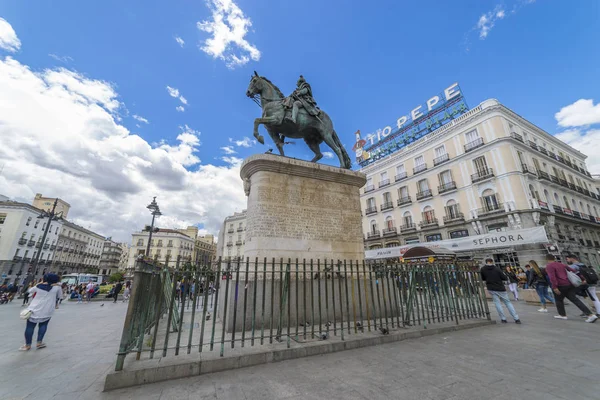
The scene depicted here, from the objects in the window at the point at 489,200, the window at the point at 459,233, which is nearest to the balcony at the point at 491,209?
the window at the point at 489,200

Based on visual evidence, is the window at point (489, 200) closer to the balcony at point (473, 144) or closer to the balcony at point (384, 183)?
the balcony at point (473, 144)

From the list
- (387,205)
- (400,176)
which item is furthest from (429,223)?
(400,176)

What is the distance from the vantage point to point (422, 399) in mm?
2658

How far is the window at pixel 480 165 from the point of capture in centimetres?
2648

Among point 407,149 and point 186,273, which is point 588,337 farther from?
point 407,149

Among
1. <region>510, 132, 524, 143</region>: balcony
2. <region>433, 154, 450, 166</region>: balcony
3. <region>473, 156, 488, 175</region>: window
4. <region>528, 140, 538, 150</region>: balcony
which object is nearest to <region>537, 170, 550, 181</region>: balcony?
<region>528, 140, 538, 150</region>: balcony

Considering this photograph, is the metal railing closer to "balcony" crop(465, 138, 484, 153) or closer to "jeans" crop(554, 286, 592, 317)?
"jeans" crop(554, 286, 592, 317)

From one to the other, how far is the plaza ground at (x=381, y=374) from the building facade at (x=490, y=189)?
76.4 ft

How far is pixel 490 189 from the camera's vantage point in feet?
84.2

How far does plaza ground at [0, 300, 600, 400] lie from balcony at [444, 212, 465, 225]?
24874 millimetres

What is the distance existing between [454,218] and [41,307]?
31.9 m

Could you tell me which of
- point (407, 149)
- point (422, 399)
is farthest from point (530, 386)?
point (407, 149)

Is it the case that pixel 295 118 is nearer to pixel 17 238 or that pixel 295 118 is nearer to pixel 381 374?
pixel 381 374

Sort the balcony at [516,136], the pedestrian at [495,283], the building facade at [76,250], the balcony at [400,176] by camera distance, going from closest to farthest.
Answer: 1. the pedestrian at [495,283]
2. the balcony at [516,136]
3. the balcony at [400,176]
4. the building facade at [76,250]
